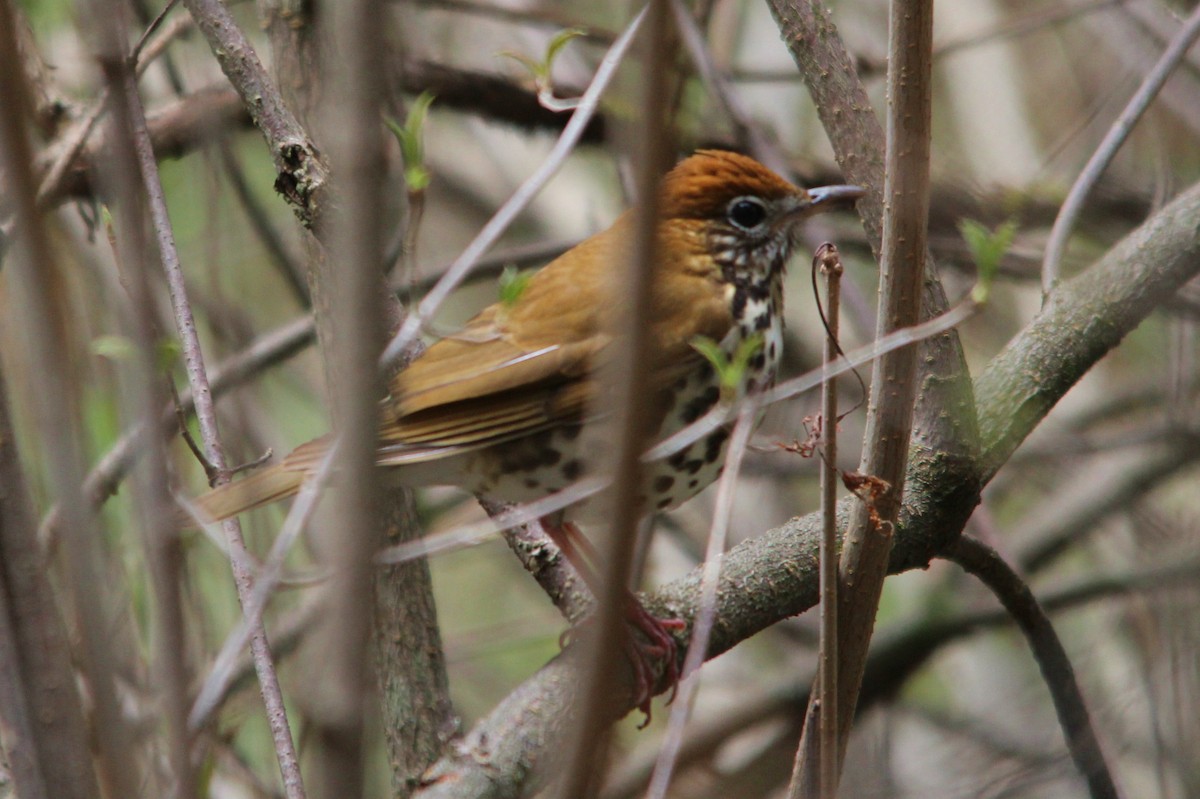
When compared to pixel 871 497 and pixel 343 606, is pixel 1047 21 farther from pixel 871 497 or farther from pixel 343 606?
pixel 343 606

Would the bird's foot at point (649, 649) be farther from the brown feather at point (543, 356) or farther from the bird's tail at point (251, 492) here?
the bird's tail at point (251, 492)

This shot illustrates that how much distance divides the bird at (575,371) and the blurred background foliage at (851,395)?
18 centimetres

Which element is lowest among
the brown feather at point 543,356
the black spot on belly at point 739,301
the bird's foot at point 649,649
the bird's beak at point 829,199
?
the bird's foot at point 649,649

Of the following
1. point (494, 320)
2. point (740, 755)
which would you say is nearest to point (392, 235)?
point (494, 320)

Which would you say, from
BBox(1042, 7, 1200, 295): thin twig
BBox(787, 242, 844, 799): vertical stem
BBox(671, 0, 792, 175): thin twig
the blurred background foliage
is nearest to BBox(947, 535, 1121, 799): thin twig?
the blurred background foliage

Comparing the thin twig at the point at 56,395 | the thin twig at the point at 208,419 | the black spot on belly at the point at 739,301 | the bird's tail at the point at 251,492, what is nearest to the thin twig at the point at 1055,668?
the black spot on belly at the point at 739,301

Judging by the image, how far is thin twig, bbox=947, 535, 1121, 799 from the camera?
3002mm

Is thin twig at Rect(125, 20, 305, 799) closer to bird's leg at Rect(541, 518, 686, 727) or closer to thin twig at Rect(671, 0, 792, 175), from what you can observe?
bird's leg at Rect(541, 518, 686, 727)

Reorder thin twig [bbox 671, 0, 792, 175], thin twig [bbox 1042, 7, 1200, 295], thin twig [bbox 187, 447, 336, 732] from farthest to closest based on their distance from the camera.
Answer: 1. thin twig [bbox 671, 0, 792, 175]
2. thin twig [bbox 1042, 7, 1200, 295]
3. thin twig [bbox 187, 447, 336, 732]

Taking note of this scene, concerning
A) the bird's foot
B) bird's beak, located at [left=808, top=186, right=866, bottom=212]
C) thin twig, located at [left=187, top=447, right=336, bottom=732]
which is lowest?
the bird's foot

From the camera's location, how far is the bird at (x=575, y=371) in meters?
3.01

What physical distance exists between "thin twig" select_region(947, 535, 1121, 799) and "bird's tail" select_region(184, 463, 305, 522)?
1.50 meters

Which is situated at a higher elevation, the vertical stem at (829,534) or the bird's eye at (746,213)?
the bird's eye at (746,213)

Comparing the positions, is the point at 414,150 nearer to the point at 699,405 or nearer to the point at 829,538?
the point at 829,538
